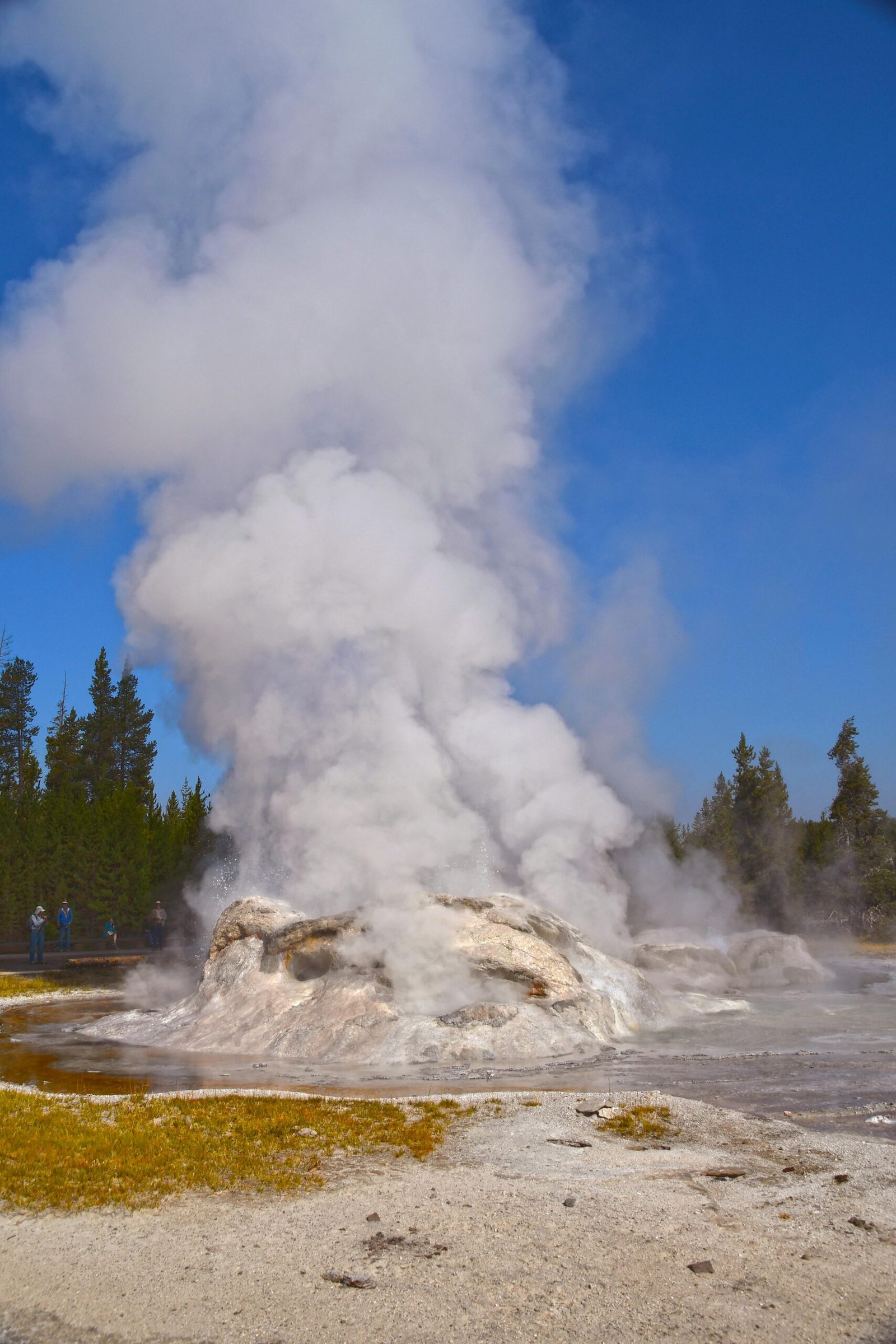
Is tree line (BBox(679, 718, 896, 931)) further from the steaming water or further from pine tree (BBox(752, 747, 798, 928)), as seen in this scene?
the steaming water

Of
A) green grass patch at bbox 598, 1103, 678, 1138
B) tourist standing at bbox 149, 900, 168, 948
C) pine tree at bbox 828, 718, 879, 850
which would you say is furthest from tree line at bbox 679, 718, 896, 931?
green grass patch at bbox 598, 1103, 678, 1138

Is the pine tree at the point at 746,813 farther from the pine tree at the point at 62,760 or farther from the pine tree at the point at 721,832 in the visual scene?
the pine tree at the point at 62,760

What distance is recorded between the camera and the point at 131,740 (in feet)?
202

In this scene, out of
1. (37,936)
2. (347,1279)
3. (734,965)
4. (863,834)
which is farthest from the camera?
(863,834)

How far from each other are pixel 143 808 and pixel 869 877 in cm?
3613

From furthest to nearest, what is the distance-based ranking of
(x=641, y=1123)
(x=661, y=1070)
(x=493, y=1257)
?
1. (x=661, y=1070)
2. (x=641, y=1123)
3. (x=493, y=1257)

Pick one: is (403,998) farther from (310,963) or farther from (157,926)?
(157,926)

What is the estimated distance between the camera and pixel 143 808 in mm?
49594

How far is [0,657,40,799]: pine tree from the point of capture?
6072 cm

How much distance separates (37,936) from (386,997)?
18589 millimetres

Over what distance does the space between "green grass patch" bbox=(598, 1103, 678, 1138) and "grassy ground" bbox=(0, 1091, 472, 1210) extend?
5.62 ft

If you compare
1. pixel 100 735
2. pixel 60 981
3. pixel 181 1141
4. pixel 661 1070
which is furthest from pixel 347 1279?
pixel 100 735

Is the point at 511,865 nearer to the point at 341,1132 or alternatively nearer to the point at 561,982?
the point at 561,982

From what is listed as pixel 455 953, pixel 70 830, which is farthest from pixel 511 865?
pixel 70 830
